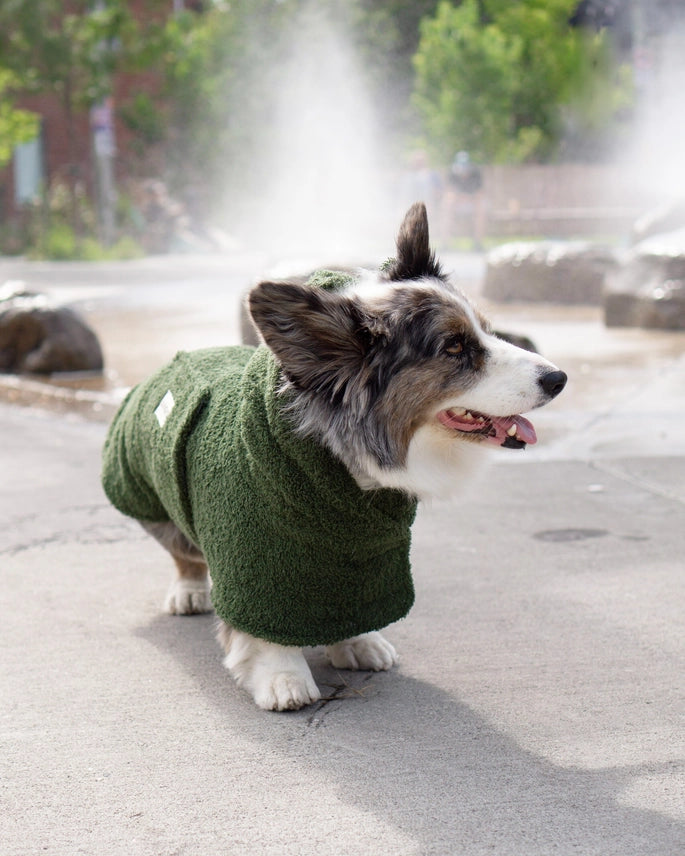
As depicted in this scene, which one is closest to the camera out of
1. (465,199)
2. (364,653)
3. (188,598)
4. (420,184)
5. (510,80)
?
(364,653)

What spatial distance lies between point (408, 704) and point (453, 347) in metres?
1.10

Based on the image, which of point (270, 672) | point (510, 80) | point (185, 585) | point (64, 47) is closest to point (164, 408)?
point (185, 585)

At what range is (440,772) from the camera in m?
3.04

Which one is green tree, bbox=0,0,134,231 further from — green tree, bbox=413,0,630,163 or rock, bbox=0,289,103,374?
rock, bbox=0,289,103,374

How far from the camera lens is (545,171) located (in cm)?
3055

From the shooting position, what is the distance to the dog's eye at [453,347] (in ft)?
10.3

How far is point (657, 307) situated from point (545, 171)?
20.0 m

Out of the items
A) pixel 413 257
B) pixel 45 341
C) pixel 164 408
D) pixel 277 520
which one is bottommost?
pixel 45 341

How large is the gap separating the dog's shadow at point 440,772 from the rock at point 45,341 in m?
6.10

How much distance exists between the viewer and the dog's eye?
315 centimetres

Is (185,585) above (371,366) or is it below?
below

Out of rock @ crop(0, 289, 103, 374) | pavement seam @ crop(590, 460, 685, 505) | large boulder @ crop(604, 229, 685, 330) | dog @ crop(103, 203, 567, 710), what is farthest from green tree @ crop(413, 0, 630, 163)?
dog @ crop(103, 203, 567, 710)

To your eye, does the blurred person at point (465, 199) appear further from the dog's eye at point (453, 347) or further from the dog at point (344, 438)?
the dog's eye at point (453, 347)

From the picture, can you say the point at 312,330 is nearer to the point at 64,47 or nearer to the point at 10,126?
the point at 64,47
